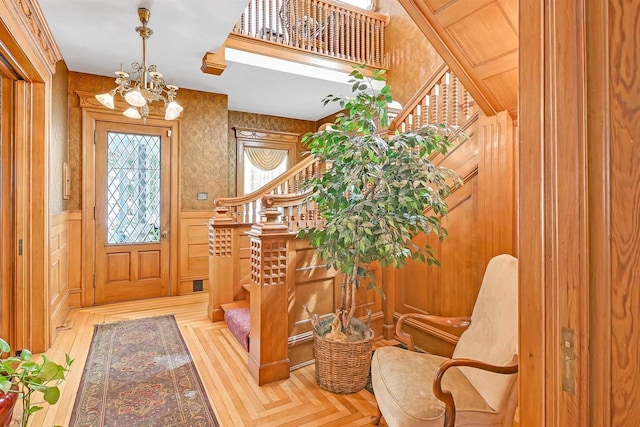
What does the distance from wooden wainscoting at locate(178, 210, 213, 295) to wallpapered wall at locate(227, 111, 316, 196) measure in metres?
1.13

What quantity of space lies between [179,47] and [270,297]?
112 inches

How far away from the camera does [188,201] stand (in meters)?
5.01

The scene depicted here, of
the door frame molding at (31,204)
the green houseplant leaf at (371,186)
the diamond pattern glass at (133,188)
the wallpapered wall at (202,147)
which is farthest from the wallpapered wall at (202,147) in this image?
the green houseplant leaf at (371,186)

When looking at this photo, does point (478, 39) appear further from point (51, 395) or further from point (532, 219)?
point (51, 395)

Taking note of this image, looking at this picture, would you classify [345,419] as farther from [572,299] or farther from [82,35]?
[82,35]

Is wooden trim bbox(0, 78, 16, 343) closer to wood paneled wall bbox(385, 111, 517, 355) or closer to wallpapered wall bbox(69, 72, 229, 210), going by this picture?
wallpapered wall bbox(69, 72, 229, 210)

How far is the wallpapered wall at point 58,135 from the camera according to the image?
3395 millimetres

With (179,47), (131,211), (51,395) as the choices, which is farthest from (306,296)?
(131,211)

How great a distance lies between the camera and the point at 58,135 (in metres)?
3.72

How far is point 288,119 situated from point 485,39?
16.4ft

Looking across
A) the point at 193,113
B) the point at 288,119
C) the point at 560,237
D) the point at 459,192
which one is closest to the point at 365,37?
the point at 288,119

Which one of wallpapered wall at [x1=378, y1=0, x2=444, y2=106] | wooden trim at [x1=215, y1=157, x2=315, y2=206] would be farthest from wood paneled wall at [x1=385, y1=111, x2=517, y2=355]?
wallpapered wall at [x1=378, y1=0, x2=444, y2=106]

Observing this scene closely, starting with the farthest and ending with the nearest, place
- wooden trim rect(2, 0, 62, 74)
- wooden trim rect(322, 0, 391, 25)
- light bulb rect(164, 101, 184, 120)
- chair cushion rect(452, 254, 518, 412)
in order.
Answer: wooden trim rect(322, 0, 391, 25)
light bulb rect(164, 101, 184, 120)
wooden trim rect(2, 0, 62, 74)
chair cushion rect(452, 254, 518, 412)

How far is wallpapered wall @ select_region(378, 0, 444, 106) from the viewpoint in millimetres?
5020
